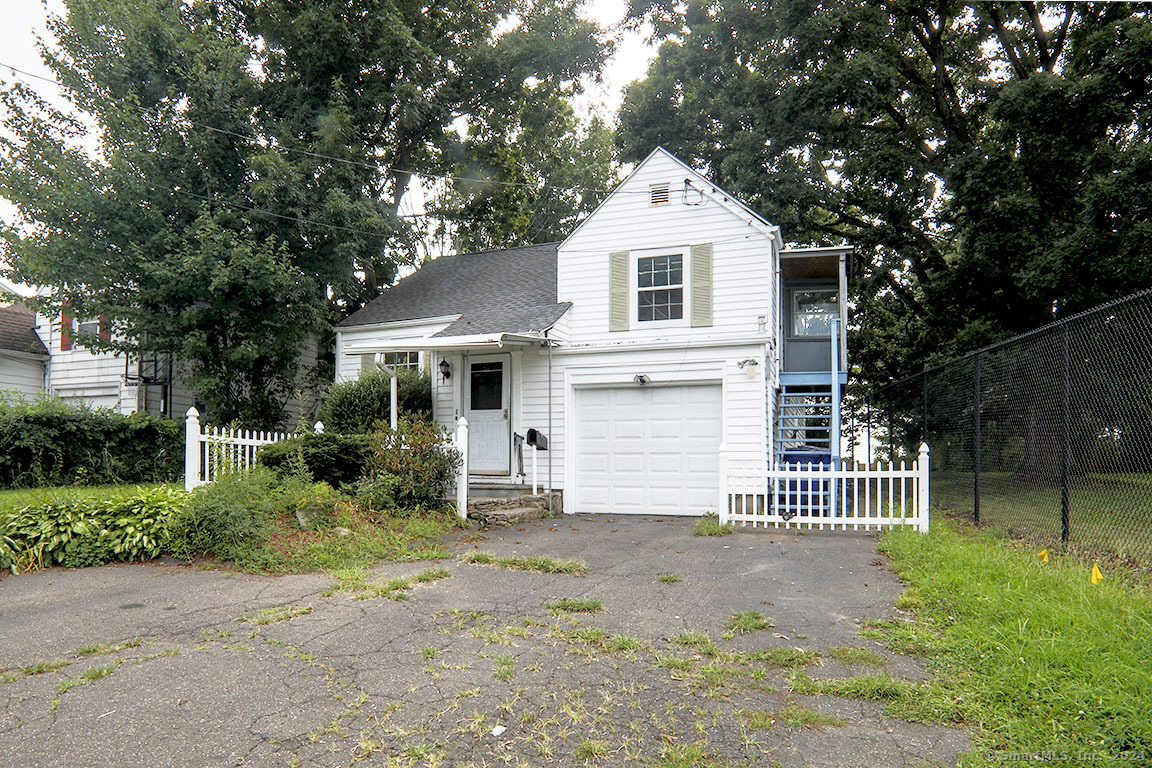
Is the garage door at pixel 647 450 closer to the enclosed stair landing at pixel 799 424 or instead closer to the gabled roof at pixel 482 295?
the enclosed stair landing at pixel 799 424

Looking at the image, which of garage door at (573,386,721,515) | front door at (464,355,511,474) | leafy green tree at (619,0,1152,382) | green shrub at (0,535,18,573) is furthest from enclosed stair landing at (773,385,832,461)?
green shrub at (0,535,18,573)

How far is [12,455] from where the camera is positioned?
12.0 m

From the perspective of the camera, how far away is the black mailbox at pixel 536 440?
1189 centimetres

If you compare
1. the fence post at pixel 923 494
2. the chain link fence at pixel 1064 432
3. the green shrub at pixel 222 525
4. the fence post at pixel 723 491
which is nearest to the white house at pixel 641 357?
the fence post at pixel 723 491

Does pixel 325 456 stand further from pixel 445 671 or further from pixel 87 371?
pixel 87 371

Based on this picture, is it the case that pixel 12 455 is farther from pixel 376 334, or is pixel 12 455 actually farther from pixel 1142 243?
pixel 1142 243

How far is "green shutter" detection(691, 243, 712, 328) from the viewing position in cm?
1160

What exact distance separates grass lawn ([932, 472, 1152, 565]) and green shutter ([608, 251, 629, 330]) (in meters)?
5.89

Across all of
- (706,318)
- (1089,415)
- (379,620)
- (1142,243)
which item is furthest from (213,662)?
(1142,243)

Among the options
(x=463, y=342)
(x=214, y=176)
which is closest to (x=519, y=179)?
(x=214, y=176)

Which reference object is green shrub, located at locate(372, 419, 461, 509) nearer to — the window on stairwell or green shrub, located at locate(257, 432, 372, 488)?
green shrub, located at locate(257, 432, 372, 488)

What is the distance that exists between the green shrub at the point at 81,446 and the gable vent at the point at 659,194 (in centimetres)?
1032

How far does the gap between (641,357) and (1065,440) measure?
21.2 feet

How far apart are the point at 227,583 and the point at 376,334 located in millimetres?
9235
